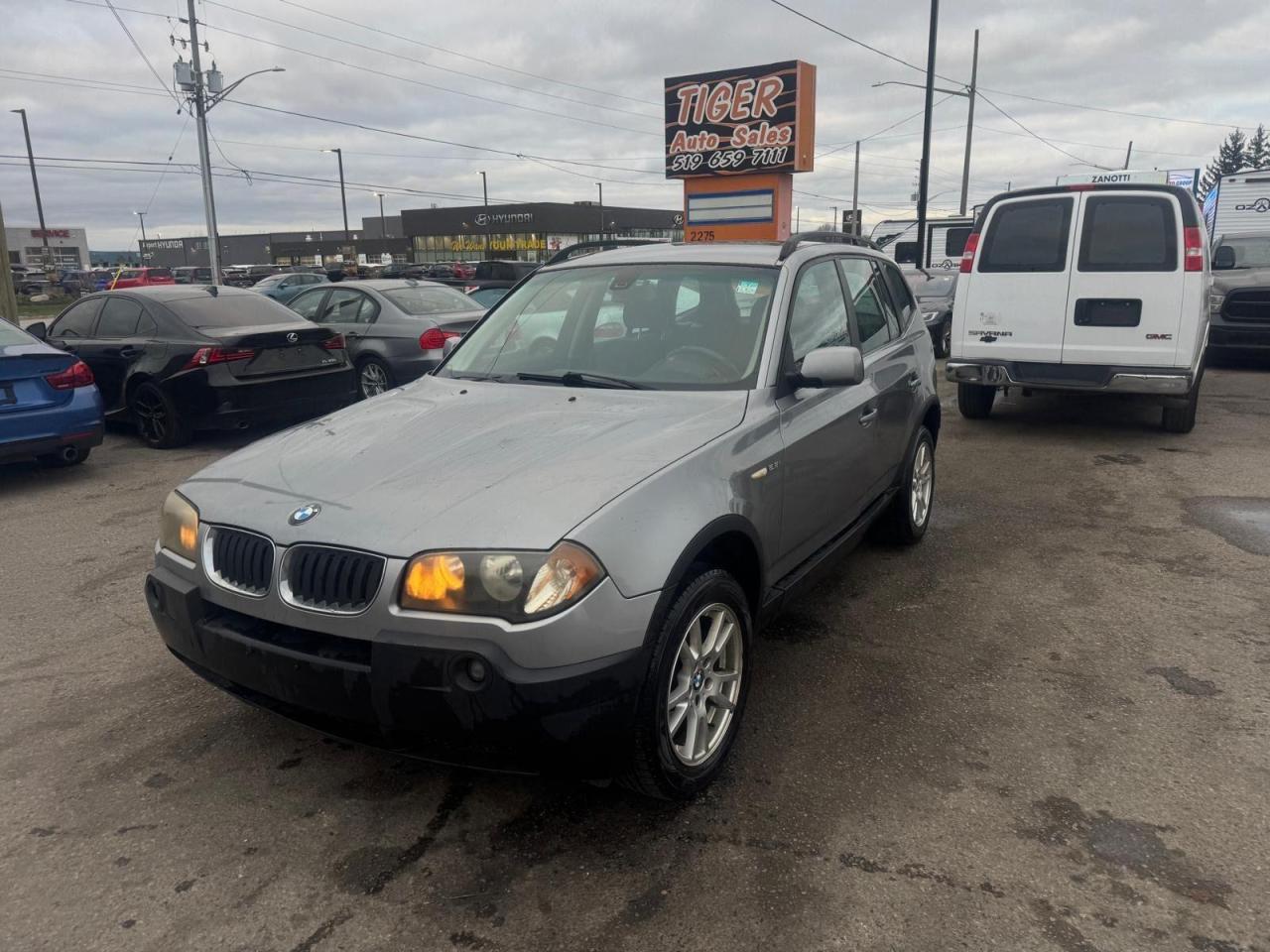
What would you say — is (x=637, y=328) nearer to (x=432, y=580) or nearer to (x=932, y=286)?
(x=432, y=580)

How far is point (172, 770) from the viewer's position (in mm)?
3094

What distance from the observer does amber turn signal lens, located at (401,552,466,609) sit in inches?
93.3

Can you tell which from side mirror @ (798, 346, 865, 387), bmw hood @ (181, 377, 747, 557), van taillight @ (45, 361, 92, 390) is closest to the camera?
bmw hood @ (181, 377, 747, 557)

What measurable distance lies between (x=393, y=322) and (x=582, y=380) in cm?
702

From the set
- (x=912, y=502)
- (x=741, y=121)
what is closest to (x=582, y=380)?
(x=912, y=502)

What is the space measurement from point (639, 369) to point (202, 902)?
7.53ft

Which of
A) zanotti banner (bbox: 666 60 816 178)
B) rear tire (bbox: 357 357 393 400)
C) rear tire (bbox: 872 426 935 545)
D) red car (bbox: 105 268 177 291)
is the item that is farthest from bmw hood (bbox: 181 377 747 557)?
red car (bbox: 105 268 177 291)

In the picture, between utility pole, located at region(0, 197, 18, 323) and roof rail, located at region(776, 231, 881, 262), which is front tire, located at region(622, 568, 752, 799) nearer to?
roof rail, located at region(776, 231, 881, 262)

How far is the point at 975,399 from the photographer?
30.8 feet

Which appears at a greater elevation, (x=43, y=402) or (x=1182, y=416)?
(x=43, y=402)

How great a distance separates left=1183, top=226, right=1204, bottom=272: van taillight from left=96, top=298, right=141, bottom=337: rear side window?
9.36 meters

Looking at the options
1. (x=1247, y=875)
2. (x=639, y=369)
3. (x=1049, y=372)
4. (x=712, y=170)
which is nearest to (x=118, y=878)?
(x=639, y=369)

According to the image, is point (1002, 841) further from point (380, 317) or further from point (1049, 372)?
point (380, 317)

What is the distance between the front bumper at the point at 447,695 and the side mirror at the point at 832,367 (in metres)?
1.39
